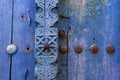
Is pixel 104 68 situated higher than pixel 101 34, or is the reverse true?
pixel 101 34

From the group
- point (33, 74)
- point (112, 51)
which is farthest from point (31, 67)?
point (112, 51)

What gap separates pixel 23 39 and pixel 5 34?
4.0 inches

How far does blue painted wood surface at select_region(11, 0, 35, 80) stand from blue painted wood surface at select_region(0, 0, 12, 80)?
3cm

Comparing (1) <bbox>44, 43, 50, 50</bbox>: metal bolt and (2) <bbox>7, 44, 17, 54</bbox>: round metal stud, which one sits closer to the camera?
(1) <bbox>44, 43, 50, 50</bbox>: metal bolt

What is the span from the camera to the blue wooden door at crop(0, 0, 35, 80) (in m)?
1.88

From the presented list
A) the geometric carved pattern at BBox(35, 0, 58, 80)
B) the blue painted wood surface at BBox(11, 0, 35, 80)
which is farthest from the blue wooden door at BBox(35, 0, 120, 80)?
the blue painted wood surface at BBox(11, 0, 35, 80)

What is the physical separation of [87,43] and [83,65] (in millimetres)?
113

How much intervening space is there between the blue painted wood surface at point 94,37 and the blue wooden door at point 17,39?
215 mm

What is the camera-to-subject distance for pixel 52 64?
1727 millimetres

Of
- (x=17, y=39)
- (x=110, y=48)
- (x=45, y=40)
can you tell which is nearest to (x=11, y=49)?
(x=17, y=39)

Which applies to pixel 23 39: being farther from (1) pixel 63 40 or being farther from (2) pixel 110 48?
(2) pixel 110 48

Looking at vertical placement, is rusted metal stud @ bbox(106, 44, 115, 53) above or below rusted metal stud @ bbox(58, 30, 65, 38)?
below

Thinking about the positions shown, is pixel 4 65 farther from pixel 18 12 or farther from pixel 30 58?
pixel 18 12

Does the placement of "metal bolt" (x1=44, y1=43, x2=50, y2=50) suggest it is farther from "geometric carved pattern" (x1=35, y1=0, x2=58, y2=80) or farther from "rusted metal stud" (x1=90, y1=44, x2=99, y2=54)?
"rusted metal stud" (x1=90, y1=44, x2=99, y2=54)
